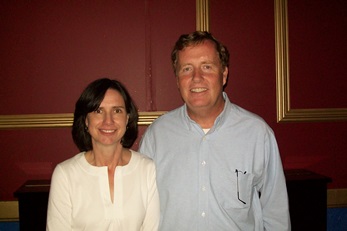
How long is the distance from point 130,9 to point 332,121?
2193mm

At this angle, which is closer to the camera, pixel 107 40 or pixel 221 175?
pixel 221 175

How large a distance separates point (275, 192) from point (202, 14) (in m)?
1.64

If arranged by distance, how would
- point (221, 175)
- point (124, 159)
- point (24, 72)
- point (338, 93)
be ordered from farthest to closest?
1. point (338, 93)
2. point (24, 72)
3. point (124, 159)
4. point (221, 175)

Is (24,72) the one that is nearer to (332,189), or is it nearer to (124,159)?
(124,159)

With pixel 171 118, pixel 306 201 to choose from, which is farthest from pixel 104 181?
pixel 306 201

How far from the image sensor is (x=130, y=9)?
2.46 meters

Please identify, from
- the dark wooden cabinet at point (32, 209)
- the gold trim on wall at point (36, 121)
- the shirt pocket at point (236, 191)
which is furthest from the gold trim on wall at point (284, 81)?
the dark wooden cabinet at point (32, 209)

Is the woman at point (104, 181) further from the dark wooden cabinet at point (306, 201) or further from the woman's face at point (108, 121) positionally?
the dark wooden cabinet at point (306, 201)

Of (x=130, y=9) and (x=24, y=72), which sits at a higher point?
(x=130, y=9)

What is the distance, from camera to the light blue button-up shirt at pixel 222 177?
157 centimetres

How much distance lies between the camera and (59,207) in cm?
154

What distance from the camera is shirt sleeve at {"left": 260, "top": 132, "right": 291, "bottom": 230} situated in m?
1.65

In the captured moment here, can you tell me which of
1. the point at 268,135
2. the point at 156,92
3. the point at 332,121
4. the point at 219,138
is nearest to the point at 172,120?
the point at 219,138

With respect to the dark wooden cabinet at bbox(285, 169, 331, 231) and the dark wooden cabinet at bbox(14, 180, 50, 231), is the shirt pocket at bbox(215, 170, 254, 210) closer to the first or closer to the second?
the dark wooden cabinet at bbox(285, 169, 331, 231)
